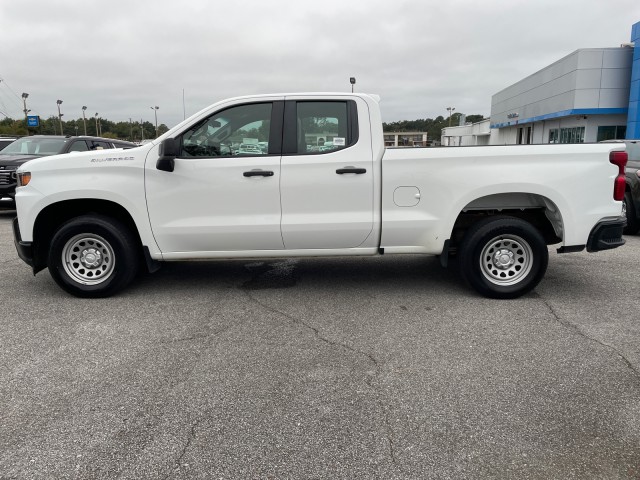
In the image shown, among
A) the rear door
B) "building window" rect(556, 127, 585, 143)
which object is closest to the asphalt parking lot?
the rear door

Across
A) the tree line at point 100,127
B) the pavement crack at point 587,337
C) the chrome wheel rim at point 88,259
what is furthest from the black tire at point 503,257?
the tree line at point 100,127

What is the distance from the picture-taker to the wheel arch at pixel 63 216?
537cm

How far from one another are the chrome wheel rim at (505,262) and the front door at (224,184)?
2.17m

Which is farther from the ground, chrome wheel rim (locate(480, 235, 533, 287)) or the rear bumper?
the rear bumper

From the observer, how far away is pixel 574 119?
1244 inches

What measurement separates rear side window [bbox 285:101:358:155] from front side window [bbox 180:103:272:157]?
26 cm

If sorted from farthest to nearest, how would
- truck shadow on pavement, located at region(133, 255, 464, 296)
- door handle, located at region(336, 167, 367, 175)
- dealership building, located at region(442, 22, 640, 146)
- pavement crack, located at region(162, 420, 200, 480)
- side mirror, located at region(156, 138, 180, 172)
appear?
Result: dealership building, located at region(442, 22, 640, 146) → truck shadow on pavement, located at region(133, 255, 464, 296) → door handle, located at region(336, 167, 367, 175) → side mirror, located at region(156, 138, 180, 172) → pavement crack, located at region(162, 420, 200, 480)

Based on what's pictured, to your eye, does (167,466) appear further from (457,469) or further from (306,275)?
(306,275)

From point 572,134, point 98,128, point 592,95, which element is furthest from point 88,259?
point 98,128

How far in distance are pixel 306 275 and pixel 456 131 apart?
62307 millimetres

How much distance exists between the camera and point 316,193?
5.09m

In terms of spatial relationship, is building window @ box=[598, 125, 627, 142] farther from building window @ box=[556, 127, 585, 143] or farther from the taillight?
the taillight

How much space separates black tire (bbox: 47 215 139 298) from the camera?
5.26 m

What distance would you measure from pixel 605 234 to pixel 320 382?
345 cm
